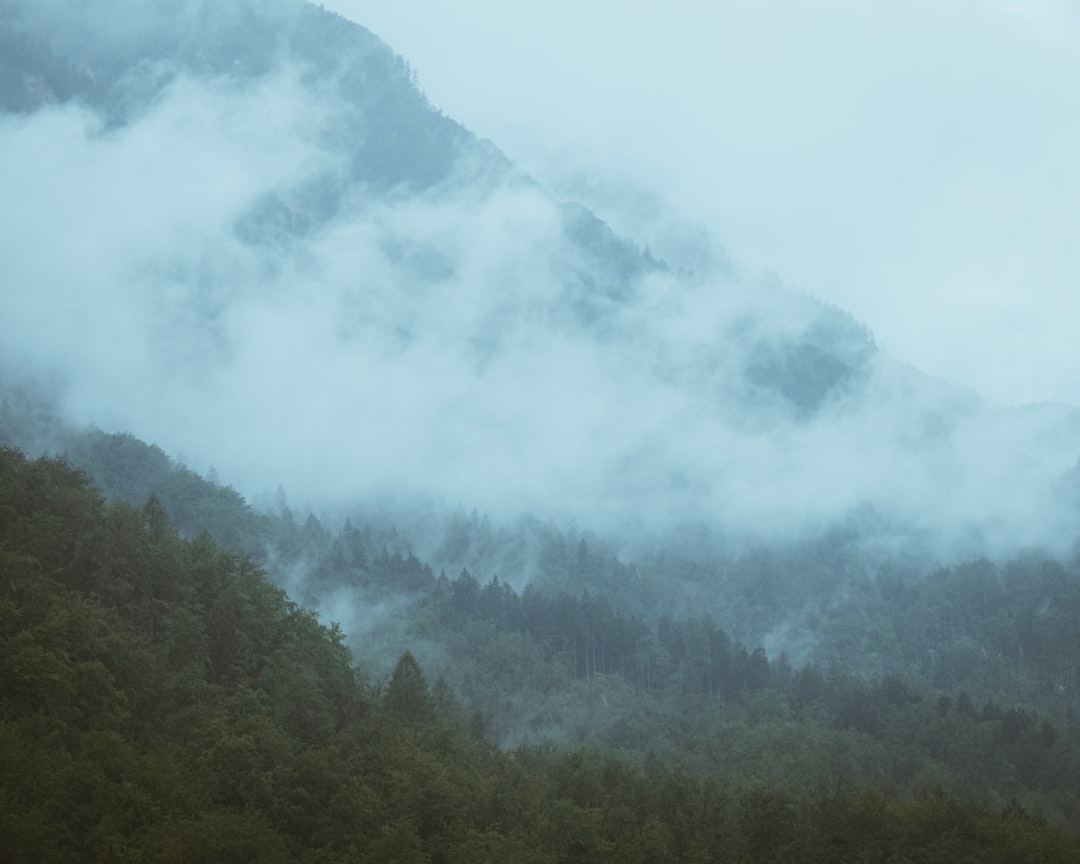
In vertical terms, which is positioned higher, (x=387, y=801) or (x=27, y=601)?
(x=27, y=601)

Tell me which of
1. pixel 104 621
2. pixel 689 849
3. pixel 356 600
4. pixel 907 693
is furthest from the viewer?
pixel 356 600

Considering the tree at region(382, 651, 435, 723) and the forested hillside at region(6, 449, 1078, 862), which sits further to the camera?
the tree at region(382, 651, 435, 723)

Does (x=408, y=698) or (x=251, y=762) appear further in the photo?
(x=408, y=698)

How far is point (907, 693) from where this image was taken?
166 meters

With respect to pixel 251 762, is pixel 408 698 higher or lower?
higher

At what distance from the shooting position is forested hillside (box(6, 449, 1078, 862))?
2146 inches

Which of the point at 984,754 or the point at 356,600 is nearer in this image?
the point at 984,754

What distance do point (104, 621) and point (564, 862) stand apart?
31884 mm

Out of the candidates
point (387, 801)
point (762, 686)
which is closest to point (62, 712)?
point (387, 801)

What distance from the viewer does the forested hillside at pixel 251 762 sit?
54.5 metres

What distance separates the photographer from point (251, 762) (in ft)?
204

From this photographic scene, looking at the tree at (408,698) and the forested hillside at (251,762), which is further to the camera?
the tree at (408,698)

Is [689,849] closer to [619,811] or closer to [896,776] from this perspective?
[619,811]

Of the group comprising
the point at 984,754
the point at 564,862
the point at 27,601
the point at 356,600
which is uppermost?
the point at 356,600
